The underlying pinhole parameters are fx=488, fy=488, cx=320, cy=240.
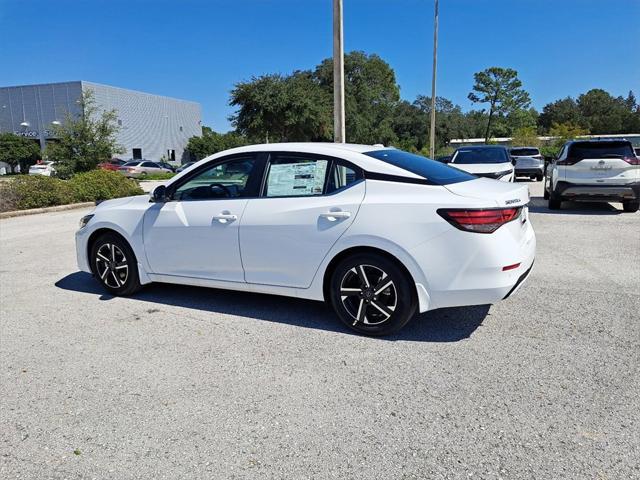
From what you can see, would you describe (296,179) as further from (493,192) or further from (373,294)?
(493,192)

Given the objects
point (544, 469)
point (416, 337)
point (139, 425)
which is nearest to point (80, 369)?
point (139, 425)

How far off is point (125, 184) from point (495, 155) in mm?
11516

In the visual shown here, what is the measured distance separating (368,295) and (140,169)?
1437 inches

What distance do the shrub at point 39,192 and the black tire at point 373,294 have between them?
12.5 metres

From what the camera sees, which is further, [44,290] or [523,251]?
[44,290]

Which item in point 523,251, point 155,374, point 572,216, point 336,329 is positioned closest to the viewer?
point 155,374

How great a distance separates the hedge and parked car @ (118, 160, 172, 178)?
19066 mm

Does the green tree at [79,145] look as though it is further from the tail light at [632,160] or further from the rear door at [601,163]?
the tail light at [632,160]

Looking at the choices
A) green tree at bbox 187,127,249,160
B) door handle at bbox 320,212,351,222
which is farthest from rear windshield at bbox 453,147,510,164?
green tree at bbox 187,127,249,160

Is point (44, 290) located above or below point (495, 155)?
below

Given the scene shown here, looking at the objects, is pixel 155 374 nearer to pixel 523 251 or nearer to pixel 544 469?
pixel 544 469

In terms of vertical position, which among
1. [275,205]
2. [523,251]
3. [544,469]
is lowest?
[544,469]

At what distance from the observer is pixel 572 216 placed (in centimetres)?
1084

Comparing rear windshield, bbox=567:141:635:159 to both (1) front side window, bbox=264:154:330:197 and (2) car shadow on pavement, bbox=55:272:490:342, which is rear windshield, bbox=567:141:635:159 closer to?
(2) car shadow on pavement, bbox=55:272:490:342
